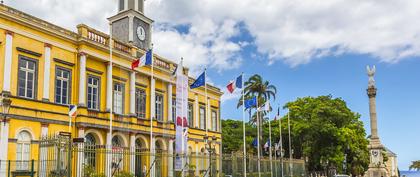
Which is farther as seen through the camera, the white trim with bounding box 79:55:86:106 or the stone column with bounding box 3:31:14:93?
the white trim with bounding box 79:55:86:106

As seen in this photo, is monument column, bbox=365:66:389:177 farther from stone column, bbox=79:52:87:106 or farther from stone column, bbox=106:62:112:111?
stone column, bbox=79:52:87:106

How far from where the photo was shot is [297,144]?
50938mm

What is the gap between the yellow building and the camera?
68.6 feet

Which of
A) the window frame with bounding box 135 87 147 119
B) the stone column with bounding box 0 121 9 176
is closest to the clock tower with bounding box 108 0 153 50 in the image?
the window frame with bounding box 135 87 147 119

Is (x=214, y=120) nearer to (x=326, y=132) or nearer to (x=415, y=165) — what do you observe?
(x=326, y=132)

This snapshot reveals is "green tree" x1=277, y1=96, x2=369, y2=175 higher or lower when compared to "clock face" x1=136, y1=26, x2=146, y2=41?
lower

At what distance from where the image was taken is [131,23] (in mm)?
31969

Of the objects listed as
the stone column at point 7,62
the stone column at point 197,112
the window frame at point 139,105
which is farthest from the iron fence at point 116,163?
the stone column at point 197,112

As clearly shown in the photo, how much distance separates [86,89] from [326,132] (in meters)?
28.1

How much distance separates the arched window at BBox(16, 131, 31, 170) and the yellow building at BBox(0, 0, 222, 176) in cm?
5

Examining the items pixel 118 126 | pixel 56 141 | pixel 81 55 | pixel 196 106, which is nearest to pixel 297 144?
pixel 196 106

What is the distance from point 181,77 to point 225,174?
621cm

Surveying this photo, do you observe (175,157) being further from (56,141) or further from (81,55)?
(81,55)

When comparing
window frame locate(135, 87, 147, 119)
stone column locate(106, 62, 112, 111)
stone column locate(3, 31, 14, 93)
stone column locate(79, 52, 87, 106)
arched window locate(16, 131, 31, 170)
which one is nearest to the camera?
stone column locate(3, 31, 14, 93)
